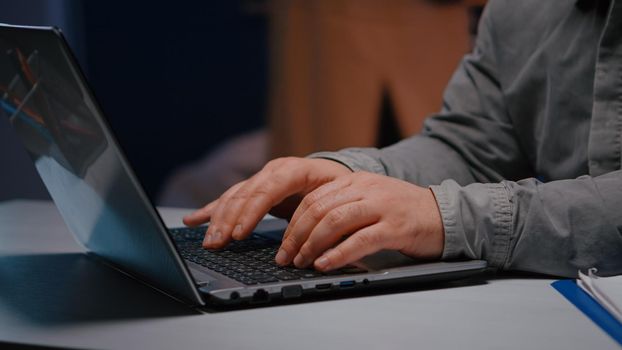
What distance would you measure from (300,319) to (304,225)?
0.42 ft

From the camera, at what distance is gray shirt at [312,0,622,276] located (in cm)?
80

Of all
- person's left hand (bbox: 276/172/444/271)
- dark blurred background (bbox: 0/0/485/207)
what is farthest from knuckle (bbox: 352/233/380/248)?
dark blurred background (bbox: 0/0/485/207)

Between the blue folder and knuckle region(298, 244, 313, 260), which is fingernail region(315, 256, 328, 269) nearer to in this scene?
knuckle region(298, 244, 313, 260)

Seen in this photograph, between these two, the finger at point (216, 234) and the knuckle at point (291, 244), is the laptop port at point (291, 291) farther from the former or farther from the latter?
the finger at point (216, 234)

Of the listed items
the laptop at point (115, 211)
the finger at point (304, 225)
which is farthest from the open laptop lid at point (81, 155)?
the finger at point (304, 225)

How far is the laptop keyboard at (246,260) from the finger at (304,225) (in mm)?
11

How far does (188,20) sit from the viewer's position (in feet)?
8.10

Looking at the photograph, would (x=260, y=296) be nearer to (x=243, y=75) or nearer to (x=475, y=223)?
(x=475, y=223)

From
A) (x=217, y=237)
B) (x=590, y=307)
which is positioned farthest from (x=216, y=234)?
(x=590, y=307)

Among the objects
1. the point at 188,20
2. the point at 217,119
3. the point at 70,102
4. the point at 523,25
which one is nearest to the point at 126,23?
the point at 188,20

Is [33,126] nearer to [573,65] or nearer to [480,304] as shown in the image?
[480,304]

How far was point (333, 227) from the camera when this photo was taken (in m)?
0.75

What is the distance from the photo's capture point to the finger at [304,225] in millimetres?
755

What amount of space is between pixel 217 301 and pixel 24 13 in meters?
1.99
